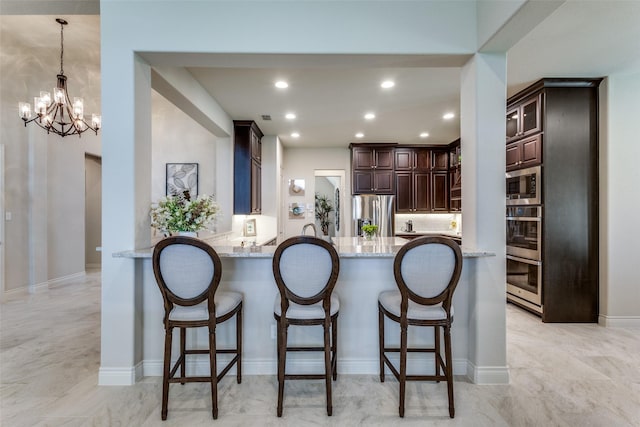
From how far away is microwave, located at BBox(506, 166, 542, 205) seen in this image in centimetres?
361

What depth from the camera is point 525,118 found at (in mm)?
3820

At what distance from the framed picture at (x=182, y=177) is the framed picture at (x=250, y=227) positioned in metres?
0.98

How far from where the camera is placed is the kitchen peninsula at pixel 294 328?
243 centimetres

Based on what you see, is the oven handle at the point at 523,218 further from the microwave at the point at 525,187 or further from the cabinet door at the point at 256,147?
the cabinet door at the point at 256,147

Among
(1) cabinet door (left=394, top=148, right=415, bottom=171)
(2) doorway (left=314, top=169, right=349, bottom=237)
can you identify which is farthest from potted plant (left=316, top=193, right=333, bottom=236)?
(1) cabinet door (left=394, top=148, right=415, bottom=171)

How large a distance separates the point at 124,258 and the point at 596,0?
3.77 meters

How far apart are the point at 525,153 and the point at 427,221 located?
10.8ft

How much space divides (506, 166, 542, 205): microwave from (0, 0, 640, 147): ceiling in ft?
3.27

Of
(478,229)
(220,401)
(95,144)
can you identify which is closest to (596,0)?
(478,229)

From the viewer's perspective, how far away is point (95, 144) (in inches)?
230

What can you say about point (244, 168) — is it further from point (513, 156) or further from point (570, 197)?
point (570, 197)

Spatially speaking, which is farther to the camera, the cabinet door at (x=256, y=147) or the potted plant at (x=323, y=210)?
the potted plant at (x=323, y=210)

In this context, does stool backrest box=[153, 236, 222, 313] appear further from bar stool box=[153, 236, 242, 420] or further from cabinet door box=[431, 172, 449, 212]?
cabinet door box=[431, 172, 449, 212]

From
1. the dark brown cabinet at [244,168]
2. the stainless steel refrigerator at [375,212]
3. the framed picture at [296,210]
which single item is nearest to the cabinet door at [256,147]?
the dark brown cabinet at [244,168]
